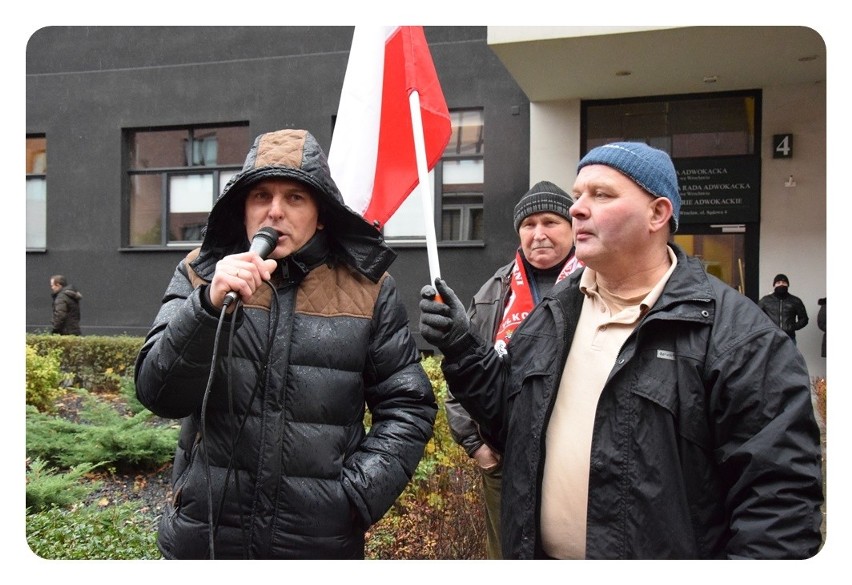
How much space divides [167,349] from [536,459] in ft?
3.74

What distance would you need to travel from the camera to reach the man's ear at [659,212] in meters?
2.21

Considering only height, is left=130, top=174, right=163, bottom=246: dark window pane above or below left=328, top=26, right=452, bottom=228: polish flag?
above

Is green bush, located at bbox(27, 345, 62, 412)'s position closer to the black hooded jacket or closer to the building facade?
the building facade

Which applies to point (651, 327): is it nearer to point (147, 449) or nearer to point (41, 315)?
point (147, 449)

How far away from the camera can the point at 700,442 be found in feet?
6.67

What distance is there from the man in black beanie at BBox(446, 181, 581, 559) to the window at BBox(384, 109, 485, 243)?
27.1ft

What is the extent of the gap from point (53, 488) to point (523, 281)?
3524 millimetres

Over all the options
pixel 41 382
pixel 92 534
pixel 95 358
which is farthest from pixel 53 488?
pixel 95 358

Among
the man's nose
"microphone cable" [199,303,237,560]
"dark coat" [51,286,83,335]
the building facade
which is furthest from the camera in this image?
"dark coat" [51,286,83,335]

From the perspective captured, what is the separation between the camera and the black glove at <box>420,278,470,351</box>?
244cm

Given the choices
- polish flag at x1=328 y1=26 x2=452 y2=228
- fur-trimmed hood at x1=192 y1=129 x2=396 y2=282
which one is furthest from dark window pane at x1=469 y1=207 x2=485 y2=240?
fur-trimmed hood at x1=192 y1=129 x2=396 y2=282

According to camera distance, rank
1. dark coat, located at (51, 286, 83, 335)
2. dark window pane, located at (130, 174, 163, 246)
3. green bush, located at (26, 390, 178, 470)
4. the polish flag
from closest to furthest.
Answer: the polish flag < green bush, located at (26, 390, 178, 470) < dark coat, located at (51, 286, 83, 335) < dark window pane, located at (130, 174, 163, 246)

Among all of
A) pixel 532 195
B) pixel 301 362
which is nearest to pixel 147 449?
pixel 532 195

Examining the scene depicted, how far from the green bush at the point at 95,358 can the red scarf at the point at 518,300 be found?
312 inches
